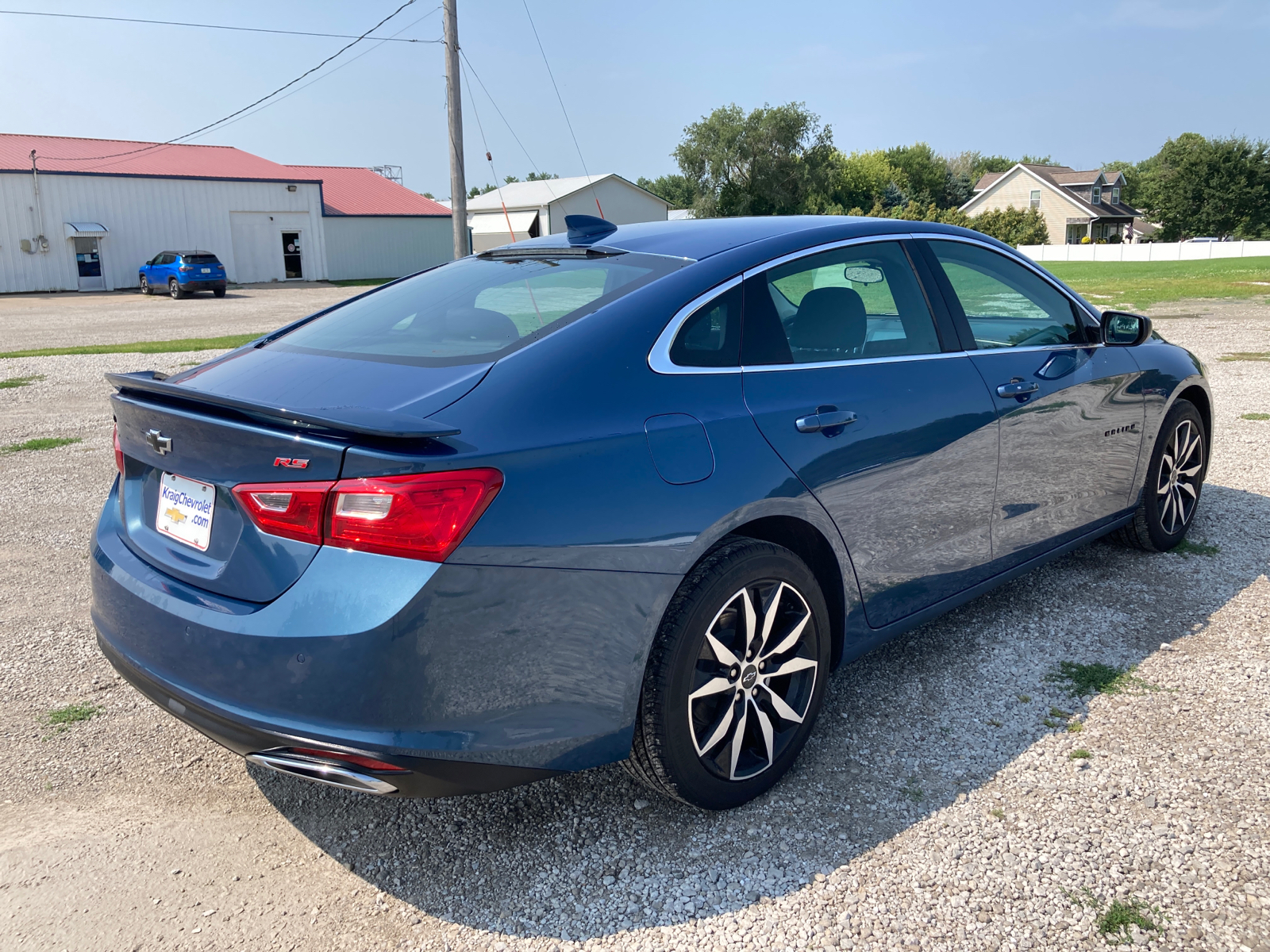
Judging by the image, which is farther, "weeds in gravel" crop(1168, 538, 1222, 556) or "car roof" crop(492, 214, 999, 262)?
"weeds in gravel" crop(1168, 538, 1222, 556)

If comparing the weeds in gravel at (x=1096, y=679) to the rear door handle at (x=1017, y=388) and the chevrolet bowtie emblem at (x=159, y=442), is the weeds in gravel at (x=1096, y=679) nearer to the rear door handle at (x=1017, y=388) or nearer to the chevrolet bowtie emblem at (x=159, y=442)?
the rear door handle at (x=1017, y=388)

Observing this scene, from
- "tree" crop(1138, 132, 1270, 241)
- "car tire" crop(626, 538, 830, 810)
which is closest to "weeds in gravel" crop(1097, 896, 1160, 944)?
"car tire" crop(626, 538, 830, 810)

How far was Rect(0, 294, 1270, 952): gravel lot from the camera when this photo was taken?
2.37 metres

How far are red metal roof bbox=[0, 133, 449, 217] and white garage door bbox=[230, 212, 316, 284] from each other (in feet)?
4.87

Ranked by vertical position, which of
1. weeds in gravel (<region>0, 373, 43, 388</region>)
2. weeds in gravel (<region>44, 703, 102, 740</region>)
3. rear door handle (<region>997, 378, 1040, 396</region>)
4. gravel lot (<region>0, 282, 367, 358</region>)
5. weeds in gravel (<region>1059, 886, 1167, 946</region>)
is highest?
rear door handle (<region>997, 378, 1040, 396</region>)

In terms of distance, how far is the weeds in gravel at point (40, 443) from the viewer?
25.7 ft

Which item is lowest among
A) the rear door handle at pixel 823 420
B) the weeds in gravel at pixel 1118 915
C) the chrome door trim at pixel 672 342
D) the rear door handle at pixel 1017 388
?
the weeds in gravel at pixel 1118 915

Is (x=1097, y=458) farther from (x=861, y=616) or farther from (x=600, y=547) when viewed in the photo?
(x=600, y=547)

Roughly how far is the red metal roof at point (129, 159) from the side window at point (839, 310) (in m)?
40.4

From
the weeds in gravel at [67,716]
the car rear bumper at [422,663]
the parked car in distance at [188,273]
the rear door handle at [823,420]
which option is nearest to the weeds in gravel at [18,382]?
the weeds in gravel at [67,716]

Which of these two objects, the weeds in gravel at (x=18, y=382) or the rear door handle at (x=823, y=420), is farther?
the weeds in gravel at (x=18, y=382)

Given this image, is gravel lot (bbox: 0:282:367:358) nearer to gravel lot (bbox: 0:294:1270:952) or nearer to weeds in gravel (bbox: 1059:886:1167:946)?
gravel lot (bbox: 0:294:1270:952)

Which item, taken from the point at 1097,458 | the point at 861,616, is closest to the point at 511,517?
the point at 861,616

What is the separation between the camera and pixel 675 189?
106 meters
